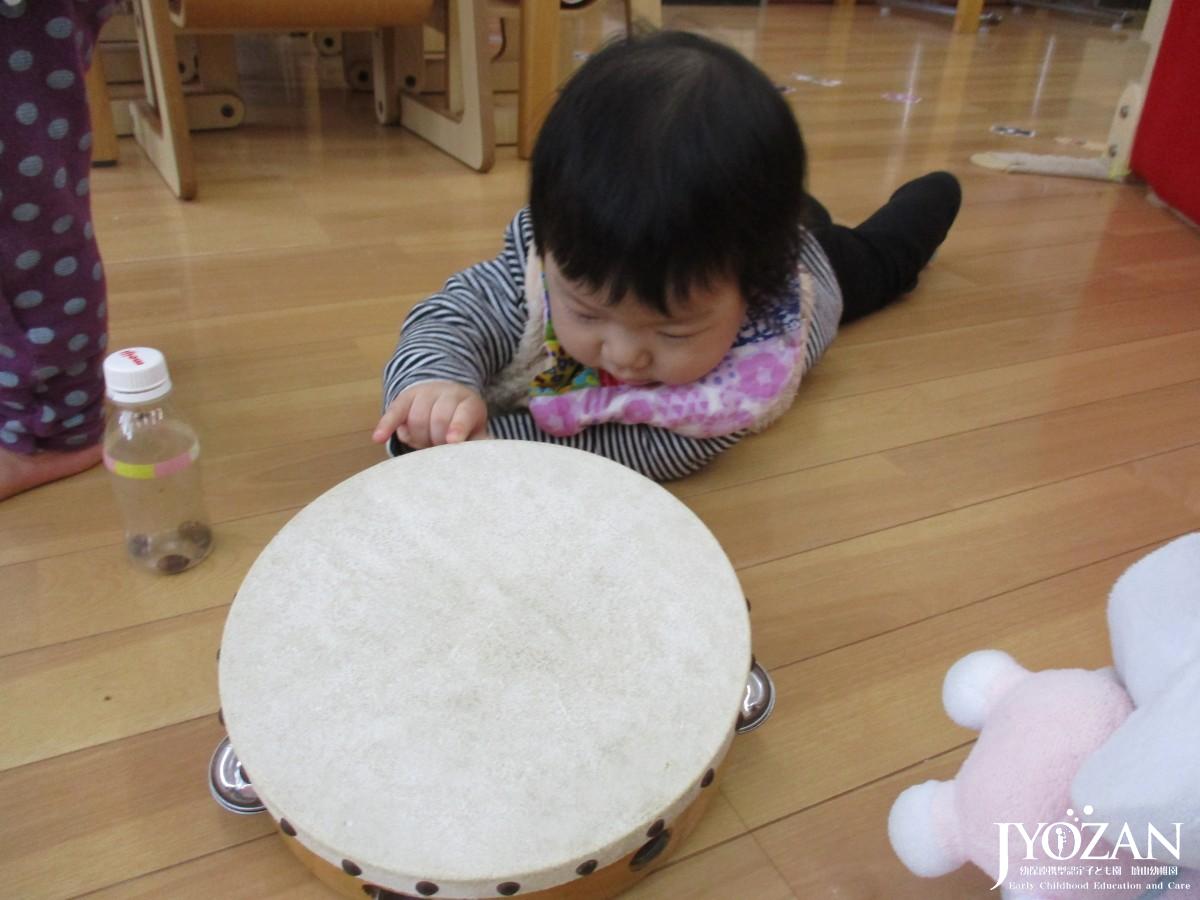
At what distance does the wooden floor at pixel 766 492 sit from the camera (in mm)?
605

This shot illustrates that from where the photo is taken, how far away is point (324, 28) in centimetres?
168

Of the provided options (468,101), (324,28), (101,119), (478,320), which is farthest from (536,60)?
(478,320)

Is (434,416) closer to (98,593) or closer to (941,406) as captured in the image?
(98,593)

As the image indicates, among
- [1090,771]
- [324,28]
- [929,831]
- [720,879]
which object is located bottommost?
[720,879]

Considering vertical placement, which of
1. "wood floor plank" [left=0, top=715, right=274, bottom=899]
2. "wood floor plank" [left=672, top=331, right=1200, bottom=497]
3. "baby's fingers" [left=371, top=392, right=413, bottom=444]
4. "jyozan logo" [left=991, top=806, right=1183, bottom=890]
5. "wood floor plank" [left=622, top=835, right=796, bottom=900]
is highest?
"jyozan logo" [left=991, top=806, right=1183, bottom=890]

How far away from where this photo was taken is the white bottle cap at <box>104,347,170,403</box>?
69 centimetres

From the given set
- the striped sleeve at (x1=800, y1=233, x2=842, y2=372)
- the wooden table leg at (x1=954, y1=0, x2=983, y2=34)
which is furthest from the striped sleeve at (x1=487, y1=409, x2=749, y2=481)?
the wooden table leg at (x1=954, y1=0, x2=983, y2=34)

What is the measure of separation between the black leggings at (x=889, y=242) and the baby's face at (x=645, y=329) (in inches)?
17.6

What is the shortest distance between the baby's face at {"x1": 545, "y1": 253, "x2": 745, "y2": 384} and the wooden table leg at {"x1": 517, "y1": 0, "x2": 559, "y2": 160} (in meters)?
1.01

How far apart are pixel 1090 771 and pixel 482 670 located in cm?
30

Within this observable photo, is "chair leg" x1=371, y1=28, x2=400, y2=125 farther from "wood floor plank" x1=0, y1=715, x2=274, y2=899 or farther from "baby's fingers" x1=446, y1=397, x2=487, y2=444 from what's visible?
"wood floor plank" x1=0, y1=715, x2=274, y2=899

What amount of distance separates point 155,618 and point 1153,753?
0.66m

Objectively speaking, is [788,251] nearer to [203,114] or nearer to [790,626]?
[790,626]

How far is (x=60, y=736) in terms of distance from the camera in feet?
2.09
